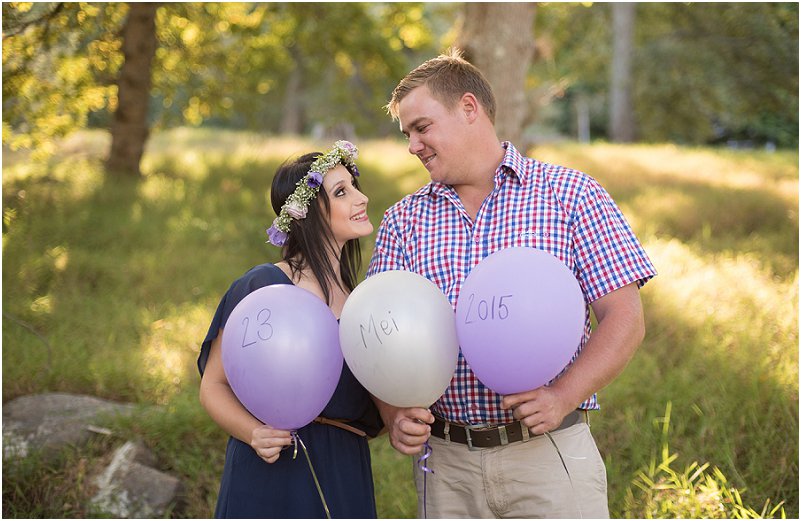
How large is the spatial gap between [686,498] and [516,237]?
1.70 m

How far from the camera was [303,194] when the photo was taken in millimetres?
2346

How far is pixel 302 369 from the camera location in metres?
1.97

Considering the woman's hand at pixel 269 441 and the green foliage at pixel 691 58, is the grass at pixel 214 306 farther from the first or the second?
the green foliage at pixel 691 58

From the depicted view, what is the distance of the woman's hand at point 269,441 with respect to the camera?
2.06 metres

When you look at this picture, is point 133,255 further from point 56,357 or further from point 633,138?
point 633,138

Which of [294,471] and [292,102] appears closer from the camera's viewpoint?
[294,471]

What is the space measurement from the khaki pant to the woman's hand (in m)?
0.55

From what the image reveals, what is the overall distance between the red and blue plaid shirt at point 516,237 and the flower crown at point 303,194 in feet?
1.00

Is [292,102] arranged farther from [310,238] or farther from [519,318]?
[519,318]

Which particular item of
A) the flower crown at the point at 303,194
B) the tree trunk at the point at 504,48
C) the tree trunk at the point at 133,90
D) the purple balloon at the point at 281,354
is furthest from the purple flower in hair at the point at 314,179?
the tree trunk at the point at 133,90

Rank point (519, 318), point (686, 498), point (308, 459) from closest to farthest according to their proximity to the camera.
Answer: point (519, 318) → point (308, 459) → point (686, 498)

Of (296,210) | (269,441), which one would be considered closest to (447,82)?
(296,210)

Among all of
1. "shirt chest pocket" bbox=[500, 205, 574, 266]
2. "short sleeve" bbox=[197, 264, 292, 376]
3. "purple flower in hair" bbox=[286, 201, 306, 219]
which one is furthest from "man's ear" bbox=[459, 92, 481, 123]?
"short sleeve" bbox=[197, 264, 292, 376]

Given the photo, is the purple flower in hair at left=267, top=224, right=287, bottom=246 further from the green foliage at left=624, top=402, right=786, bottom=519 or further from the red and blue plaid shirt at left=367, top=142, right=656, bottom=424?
the green foliage at left=624, top=402, right=786, bottom=519
